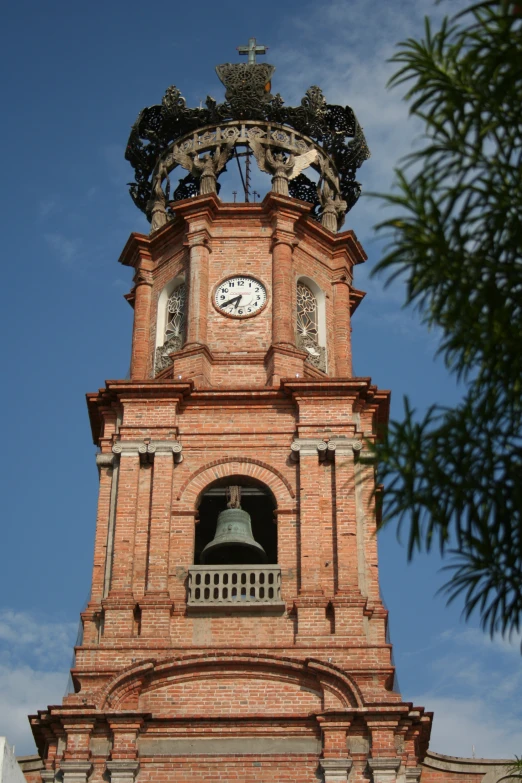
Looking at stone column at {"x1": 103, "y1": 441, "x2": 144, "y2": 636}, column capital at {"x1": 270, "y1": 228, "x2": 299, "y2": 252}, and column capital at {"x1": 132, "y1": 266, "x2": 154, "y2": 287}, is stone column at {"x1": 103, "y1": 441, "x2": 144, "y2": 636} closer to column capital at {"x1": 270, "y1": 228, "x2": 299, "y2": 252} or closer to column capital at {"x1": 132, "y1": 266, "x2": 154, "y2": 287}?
column capital at {"x1": 132, "y1": 266, "x2": 154, "y2": 287}

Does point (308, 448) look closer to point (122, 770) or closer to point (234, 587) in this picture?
point (234, 587)

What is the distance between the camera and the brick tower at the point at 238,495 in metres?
21.5

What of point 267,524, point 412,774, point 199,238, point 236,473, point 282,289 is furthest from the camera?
point 199,238

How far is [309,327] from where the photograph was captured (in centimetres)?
2720

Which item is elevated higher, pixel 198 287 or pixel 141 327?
pixel 198 287

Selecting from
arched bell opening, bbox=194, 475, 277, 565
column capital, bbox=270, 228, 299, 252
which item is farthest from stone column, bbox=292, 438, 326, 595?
column capital, bbox=270, 228, 299, 252

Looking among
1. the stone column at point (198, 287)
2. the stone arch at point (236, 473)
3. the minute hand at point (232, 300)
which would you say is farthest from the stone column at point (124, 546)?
the minute hand at point (232, 300)

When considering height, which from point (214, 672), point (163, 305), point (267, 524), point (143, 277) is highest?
point (143, 277)

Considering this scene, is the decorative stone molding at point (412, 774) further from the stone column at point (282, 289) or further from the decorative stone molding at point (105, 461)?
the stone column at point (282, 289)

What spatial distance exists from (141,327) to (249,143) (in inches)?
180

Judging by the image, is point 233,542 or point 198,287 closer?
point 233,542

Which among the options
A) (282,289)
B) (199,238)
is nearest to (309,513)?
(282,289)

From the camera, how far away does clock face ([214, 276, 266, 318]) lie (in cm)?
2684

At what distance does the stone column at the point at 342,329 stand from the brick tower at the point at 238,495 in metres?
0.04
